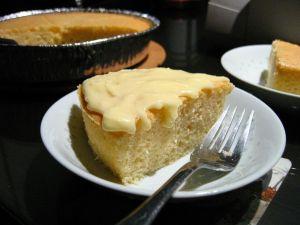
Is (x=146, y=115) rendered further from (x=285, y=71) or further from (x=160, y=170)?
(x=285, y=71)

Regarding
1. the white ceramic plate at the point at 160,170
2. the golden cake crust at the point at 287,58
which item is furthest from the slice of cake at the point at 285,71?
the white ceramic plate at the point at 160,170

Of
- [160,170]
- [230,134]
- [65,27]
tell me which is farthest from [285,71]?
[65,27]

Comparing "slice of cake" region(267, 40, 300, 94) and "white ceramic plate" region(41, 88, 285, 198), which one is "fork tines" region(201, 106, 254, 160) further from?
"slice of cake" region(267, 40, 300, 94)

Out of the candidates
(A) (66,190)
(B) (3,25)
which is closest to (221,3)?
(B) (3,25)

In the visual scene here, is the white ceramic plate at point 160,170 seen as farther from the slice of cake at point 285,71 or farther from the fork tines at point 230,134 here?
the slice of cake at point 285,71

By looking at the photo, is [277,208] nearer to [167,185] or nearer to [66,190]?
[167,185]
